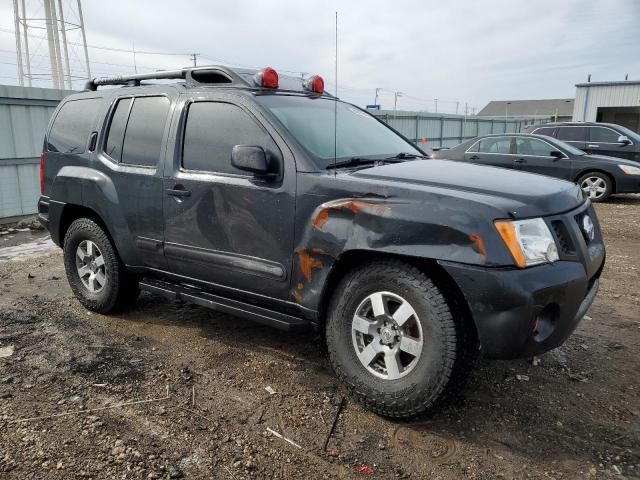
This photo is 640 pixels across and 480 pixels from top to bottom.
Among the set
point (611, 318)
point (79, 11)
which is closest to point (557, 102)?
point (79, 11)

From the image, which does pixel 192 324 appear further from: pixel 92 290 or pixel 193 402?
pixel 193 402

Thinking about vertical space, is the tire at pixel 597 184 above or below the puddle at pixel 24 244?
above

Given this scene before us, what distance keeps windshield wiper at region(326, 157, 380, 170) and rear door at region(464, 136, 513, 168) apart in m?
7.94

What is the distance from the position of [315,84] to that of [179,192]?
146 cm

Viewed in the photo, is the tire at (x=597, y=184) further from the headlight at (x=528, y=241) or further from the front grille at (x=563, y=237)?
the headlight at (x=528, y=241)

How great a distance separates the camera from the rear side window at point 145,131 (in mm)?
3771

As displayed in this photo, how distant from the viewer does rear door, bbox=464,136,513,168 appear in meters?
10.6

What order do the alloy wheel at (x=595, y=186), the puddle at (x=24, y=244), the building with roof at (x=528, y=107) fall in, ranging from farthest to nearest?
the building with roof at (x=528, y=107) → the alloy wheel at (x=595, y=186) → the puddle at (x=24, y=244)

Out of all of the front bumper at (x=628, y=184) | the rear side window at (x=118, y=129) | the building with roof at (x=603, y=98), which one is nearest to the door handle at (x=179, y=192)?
the rear side window at (x=118, y=129)

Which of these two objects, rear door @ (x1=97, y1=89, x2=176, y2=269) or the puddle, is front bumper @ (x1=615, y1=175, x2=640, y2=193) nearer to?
rear door @ (x1=97, y1=89, x2=176, y2=269)

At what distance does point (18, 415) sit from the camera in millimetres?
2834

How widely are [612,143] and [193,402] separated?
12164 mm

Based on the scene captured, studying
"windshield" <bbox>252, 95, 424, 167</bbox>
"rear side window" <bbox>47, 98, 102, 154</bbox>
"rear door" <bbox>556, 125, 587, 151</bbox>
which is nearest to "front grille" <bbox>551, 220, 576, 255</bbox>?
"windshield" <bbox>252, 95, 424, 167</bbox>

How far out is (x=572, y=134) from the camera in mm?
12297
